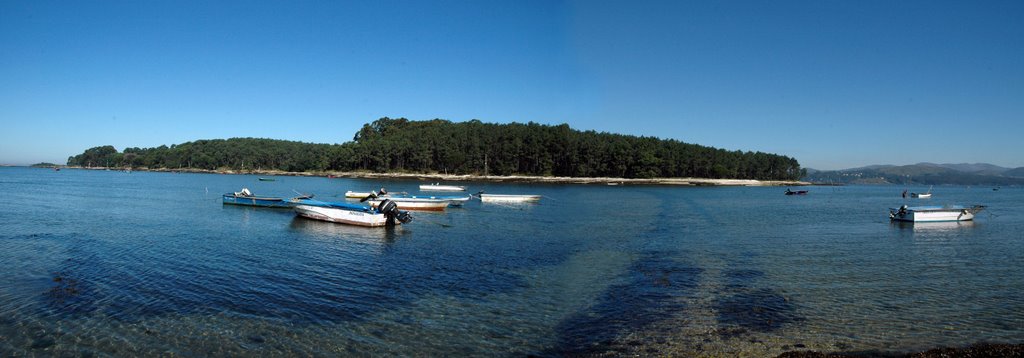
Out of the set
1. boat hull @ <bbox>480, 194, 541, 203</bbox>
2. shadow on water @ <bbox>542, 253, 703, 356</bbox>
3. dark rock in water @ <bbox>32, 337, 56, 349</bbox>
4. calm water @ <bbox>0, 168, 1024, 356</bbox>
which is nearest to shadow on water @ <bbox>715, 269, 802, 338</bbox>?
calm water @ <bbox>0, 168, 1024, 356</bbox>

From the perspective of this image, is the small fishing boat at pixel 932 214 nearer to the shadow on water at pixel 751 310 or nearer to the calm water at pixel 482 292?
the calm water at pixel 482 292

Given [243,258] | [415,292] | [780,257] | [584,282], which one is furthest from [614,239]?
[243,258]

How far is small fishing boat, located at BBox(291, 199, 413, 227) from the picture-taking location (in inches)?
1086

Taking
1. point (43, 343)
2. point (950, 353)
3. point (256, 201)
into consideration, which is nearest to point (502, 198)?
point (256, 201)

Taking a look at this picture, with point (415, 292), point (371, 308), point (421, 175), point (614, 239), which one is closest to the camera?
point (371, 308)

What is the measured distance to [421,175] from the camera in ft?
460

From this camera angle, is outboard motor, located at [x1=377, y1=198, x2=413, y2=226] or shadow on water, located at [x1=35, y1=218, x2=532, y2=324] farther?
outboard motor, located at [x1=377, y1=198, x2=413, y2=226]

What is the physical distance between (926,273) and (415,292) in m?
16.1

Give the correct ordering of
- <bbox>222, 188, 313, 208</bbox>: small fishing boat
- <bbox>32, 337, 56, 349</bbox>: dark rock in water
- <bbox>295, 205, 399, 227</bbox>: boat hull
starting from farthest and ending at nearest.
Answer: <bbox>222, 188, 313, 208</bbox>: small fishing boat
<bbox>295, 205, 399, 227</bbox>: boat hull
<bbox>32, 337, 56, 349</bbox>: dark rock in water

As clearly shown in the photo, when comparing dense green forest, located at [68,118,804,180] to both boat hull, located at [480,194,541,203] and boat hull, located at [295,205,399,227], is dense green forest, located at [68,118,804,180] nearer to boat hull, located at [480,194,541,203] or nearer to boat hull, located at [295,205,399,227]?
boat hull, located at [480,194,541,203]

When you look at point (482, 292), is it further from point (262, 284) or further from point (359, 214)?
point (359, 214)

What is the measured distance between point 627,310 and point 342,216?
1972 centimetres

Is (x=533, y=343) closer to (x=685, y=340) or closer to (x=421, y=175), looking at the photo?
(x=685, y=340)

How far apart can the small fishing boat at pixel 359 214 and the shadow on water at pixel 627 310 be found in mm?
14115
